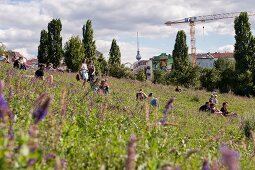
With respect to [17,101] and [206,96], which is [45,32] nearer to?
[206,96]

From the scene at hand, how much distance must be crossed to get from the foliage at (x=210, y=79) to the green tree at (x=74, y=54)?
16531mm

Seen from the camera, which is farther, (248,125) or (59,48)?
(59,48)

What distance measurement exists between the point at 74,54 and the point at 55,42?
7.41 meters

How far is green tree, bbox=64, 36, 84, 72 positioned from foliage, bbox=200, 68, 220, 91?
16.5 meters

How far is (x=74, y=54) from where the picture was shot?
60.9m

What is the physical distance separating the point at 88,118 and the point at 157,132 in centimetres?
213

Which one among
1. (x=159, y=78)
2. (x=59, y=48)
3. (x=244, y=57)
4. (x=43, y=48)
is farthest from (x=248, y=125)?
(x=159, y=78)

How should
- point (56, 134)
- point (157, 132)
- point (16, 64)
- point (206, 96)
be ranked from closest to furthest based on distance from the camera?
1. point (56, 134)
2. point (157, 132)
3. point (16, 64)
4. point (206, 96)

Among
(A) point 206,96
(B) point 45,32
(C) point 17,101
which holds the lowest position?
(A) point 206,96

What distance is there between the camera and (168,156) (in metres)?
4.84

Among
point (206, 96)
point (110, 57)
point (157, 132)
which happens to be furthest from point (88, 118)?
point (110, 57)

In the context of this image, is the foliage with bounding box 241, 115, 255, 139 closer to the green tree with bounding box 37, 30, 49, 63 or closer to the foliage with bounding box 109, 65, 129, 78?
the foliage with bounding box 109, 65, 129, 78

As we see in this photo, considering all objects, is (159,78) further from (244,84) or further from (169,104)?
(169,104)

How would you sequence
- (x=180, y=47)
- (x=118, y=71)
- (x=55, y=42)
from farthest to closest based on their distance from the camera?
(x=180, y=47), (x=55, y=42), (x=118, y=71)
